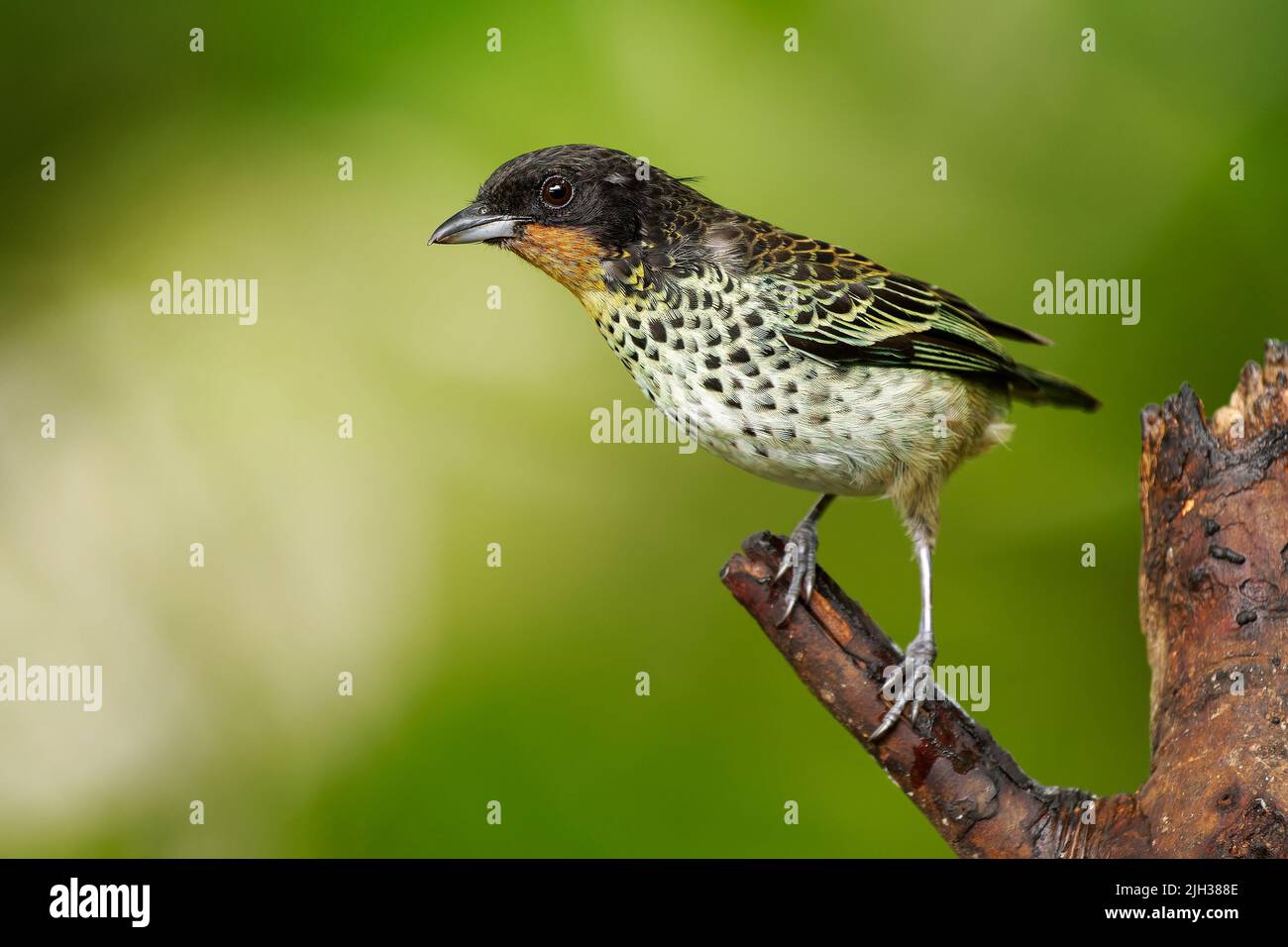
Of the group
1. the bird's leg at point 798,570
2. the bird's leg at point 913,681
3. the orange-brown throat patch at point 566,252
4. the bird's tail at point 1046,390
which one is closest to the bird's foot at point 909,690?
the bird's leg at point 913,681

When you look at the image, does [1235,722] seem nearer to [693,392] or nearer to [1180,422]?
[1180,422]

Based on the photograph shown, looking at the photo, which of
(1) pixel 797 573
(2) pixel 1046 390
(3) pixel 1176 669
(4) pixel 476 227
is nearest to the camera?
(3) pixel 1176 669

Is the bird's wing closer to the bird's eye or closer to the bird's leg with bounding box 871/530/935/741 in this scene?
the bird's eye

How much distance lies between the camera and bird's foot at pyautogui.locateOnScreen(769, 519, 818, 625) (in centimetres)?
381

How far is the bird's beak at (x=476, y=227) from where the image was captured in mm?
3947

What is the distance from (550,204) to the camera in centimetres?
397

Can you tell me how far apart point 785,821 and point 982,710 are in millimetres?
882

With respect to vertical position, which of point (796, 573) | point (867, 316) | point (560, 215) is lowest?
point (796, 573)

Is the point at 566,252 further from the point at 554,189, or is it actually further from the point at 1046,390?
the point at 1046,390

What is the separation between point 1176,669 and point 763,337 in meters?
1.47

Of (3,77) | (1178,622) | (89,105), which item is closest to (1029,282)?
(1178,622)

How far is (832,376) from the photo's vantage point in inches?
153

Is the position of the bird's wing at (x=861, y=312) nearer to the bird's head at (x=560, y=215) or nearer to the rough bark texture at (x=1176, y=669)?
the bird's head at (x=560, y=215)

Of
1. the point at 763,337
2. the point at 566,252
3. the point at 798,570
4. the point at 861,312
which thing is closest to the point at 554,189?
the point at 566,252
